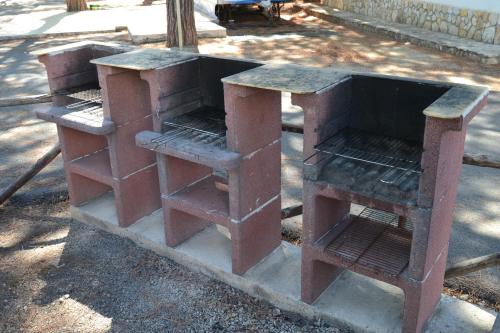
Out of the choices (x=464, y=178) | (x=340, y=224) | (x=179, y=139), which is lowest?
(x=464, y=178)

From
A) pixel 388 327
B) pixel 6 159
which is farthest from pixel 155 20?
pixel 388 327

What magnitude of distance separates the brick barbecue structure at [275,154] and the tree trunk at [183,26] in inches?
286

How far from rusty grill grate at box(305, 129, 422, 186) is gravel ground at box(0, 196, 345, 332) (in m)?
1.32

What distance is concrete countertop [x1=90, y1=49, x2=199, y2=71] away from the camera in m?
4.57

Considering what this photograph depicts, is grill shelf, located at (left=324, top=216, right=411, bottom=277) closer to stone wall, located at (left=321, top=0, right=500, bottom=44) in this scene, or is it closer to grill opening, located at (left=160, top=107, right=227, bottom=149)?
grill opening, located at (left=160, top=107, right=227, bottom=149)

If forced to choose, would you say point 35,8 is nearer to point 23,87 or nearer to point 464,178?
point 23,87

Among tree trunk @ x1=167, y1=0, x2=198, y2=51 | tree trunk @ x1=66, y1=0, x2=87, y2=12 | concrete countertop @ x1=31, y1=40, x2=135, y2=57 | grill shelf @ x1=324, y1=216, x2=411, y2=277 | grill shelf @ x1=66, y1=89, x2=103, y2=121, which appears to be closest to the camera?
grill shelf @ x1=324, y1=216, x2=411, y2=277

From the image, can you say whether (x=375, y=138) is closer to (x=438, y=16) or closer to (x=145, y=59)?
(x=145, y=59)

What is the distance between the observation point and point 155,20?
59.6ft

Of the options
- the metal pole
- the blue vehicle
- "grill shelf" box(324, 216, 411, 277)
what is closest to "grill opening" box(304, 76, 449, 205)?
"grill shelf" box(324, 216, 411, 277)

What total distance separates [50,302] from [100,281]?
0.46 metres

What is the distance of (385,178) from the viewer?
365 cm

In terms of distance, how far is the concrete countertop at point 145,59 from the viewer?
4.57 metres

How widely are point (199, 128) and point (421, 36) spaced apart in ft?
38.5
